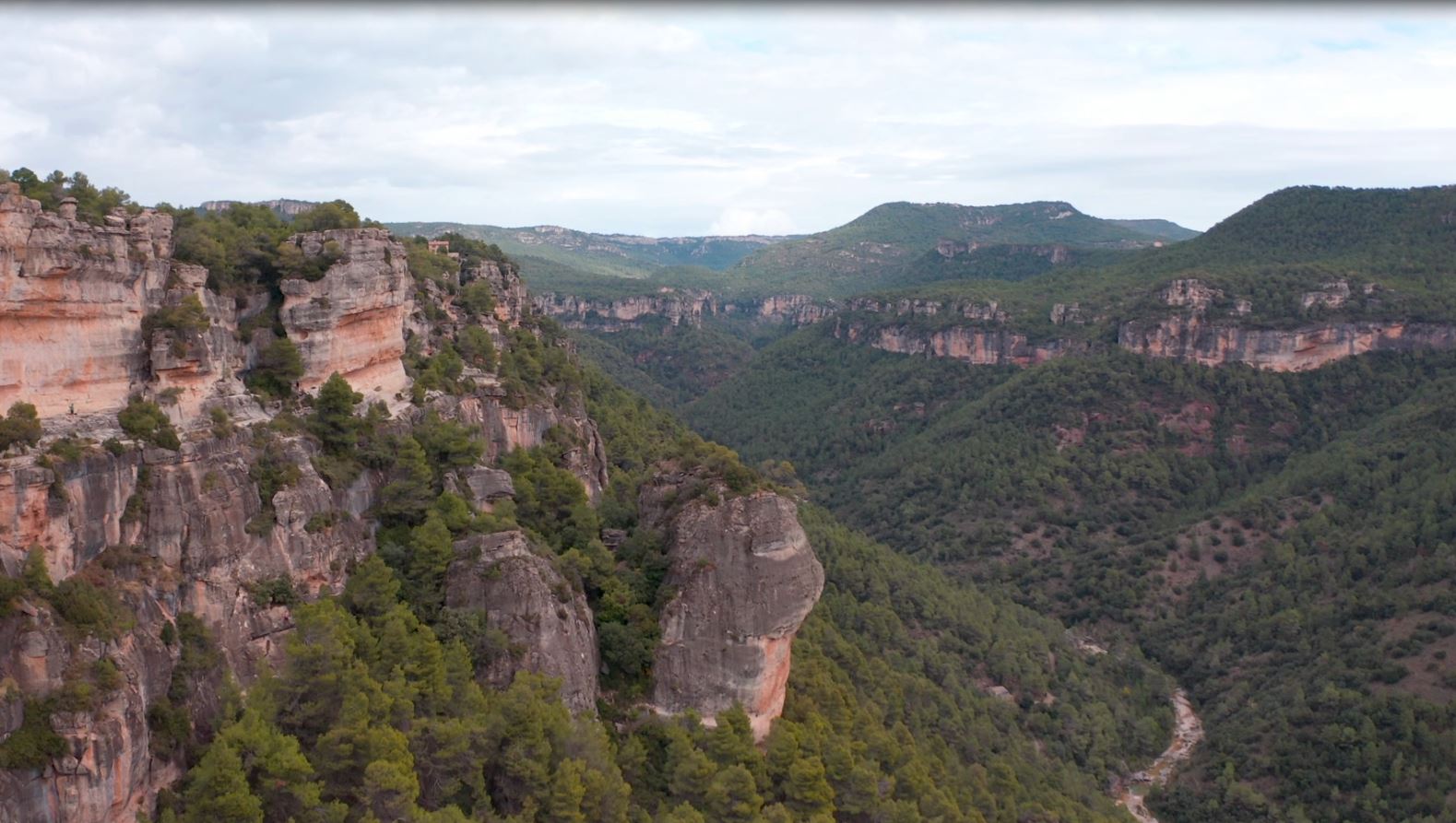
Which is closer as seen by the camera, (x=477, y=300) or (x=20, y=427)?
(x=20, y=427)

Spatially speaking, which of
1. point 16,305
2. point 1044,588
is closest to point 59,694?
point 16,305

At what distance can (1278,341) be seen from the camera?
105812 millimetres

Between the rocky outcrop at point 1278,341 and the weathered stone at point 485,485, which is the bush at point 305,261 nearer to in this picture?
the weathered stone at point 485,485

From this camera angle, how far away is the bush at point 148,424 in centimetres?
2638

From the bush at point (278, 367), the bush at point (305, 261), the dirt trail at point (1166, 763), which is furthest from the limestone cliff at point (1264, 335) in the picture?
the bush at point (278, 367)

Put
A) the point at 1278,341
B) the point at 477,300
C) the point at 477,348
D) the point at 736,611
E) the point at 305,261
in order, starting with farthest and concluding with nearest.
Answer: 1. the point at 1278,341
2. the point at 477,300
3. the point at 477,348
4. the point at 305,261
5. the point at 736,611

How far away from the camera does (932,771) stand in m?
41.8

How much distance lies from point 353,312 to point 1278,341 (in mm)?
102868

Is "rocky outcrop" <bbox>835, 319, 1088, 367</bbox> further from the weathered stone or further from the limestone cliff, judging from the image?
the weathered stone

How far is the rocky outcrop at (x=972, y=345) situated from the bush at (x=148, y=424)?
11176 cm

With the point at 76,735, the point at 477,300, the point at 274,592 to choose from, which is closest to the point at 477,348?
the point at 477,300

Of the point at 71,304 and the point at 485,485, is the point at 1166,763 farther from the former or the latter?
the point at 71,304

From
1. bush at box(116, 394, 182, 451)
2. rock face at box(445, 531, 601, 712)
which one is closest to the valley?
rock face at box(445, 531, 601, 712)

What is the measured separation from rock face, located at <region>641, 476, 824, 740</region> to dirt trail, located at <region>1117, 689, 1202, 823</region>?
31.4 m
